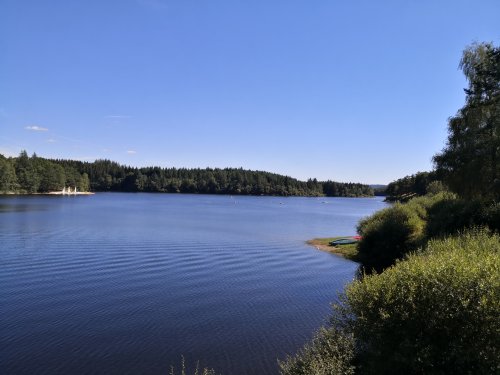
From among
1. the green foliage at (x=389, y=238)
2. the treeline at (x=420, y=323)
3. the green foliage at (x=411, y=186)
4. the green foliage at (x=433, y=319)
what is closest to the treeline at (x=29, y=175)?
the green foliage at (x=411, y=186)

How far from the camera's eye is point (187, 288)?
2723cm

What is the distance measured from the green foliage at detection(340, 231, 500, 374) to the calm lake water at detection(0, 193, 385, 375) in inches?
237

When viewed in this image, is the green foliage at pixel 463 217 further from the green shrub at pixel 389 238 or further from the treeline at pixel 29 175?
the treeline at pixel 29 175

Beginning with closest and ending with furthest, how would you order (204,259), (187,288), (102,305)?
(102,305), (187,288), (204,259)

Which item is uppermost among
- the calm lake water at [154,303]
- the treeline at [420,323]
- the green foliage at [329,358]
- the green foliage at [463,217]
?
the green foliage at [463,217]

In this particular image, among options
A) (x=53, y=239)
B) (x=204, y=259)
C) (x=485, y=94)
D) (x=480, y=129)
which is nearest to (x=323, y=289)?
(x=204, y=259)

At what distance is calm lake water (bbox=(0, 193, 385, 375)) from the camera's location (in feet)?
53.8

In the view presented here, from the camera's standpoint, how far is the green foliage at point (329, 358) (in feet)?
34.8

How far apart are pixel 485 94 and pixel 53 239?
4213cm

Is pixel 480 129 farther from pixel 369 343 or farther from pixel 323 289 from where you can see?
pixel 369 343

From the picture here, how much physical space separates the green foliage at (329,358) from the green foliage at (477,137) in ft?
74.2

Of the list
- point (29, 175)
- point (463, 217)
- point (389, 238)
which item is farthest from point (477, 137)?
point (29, 175)

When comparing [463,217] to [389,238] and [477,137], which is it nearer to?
[477,137]

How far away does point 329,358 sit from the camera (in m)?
11.3
